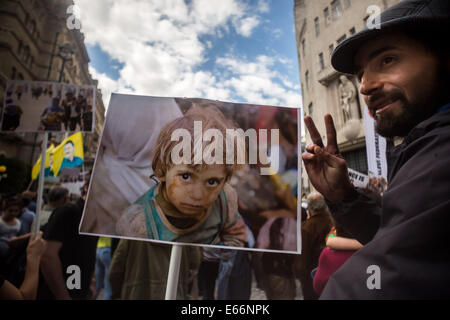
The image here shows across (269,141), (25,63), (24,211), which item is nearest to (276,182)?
(269,141)

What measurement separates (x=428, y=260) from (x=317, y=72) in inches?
150

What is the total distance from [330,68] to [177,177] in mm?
2640

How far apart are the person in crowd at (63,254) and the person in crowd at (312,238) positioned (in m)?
2.46

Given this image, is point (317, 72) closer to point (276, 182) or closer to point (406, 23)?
point (276, 182)

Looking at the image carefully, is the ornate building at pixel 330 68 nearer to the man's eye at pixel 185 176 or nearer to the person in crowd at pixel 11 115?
the man's eye at pixel 185 176

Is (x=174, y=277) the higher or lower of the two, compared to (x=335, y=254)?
lower

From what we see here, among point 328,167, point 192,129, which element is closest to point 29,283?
point 192,129

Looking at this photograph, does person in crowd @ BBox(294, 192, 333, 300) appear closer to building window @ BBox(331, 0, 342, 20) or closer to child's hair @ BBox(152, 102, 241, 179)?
child's hair @ BBox(152, 102, 241, 179)

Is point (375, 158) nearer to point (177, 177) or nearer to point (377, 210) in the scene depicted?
point (377, 210)

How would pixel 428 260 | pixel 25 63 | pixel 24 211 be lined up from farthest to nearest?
pixel 24 211, pixel 25 63, pixel 428 260

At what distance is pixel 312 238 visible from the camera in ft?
9.13

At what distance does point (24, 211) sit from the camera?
4320mm

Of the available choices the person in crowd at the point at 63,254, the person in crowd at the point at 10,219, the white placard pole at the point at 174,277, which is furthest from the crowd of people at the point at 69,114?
the white placard pole at the point at 174,277

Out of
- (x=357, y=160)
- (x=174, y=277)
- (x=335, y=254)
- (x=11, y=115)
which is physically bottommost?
(x=174, y=277)
